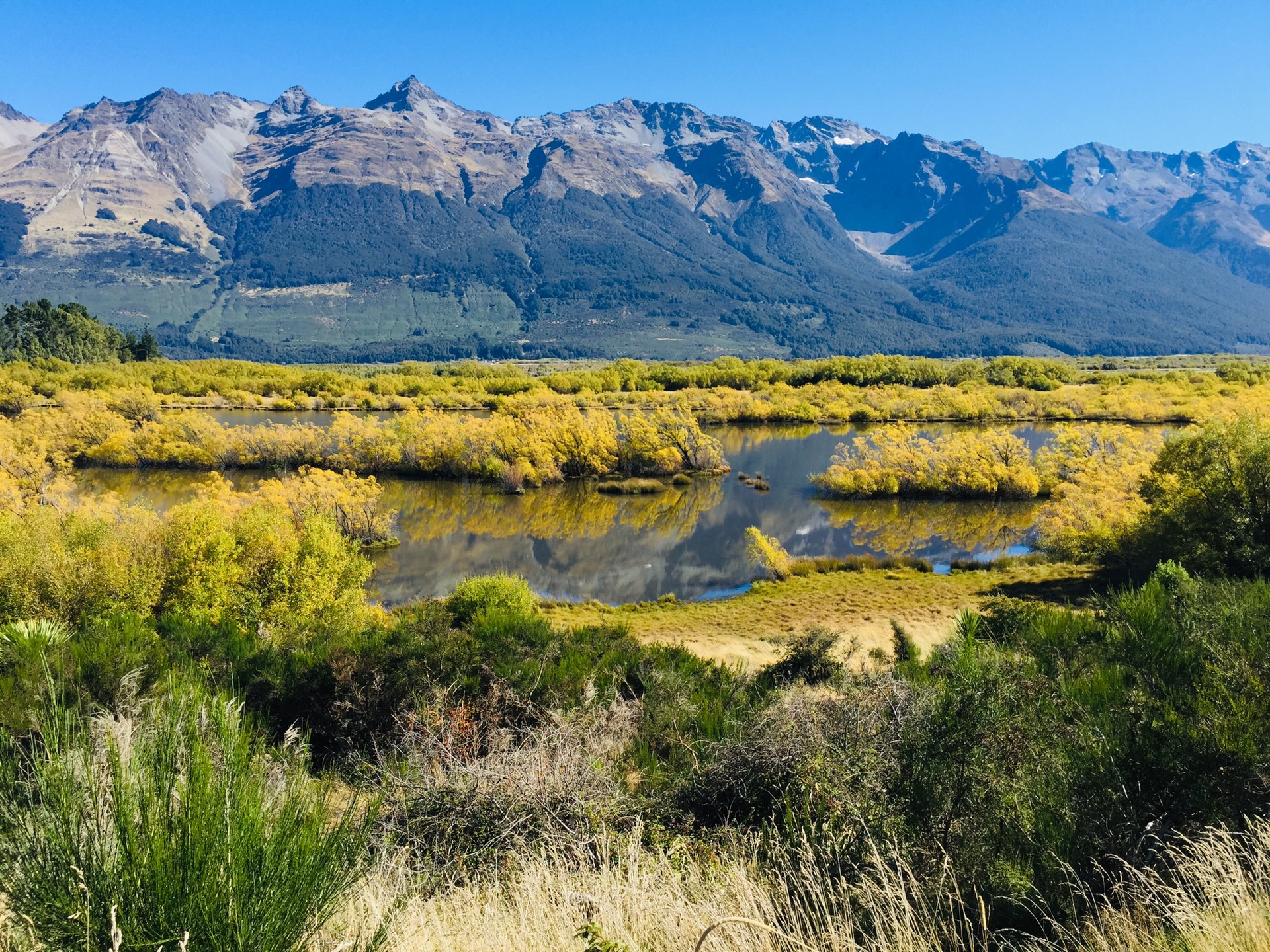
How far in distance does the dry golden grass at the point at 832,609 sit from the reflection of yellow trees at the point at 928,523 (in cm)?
504

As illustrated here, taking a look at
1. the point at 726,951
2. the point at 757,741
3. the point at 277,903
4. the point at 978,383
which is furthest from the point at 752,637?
the point at 978,383

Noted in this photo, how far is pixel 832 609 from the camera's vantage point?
2114 centimetres

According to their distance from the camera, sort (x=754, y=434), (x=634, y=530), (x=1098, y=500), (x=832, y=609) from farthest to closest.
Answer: (x=754, y=434) → (x=634, y=530) → (x=1098, y=500) → (x=832, y=609)

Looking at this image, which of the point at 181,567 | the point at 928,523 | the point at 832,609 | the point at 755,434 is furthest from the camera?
the point at 755,434

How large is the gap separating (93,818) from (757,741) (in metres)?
4.87

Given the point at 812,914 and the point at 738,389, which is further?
the point at 738,389

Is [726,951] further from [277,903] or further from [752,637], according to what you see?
[752,637]

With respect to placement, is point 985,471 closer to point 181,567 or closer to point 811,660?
point 811,660

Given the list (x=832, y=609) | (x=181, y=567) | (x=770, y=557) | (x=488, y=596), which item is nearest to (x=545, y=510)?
(x=770, y=557)

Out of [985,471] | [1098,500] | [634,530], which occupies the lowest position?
[634,530]

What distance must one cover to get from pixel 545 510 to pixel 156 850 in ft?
116

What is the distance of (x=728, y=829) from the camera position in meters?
5.12

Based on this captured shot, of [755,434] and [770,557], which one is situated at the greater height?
[755,434]

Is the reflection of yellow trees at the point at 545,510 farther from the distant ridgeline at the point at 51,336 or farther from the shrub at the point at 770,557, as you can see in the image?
the distant ridgeline at the point at 51,336
